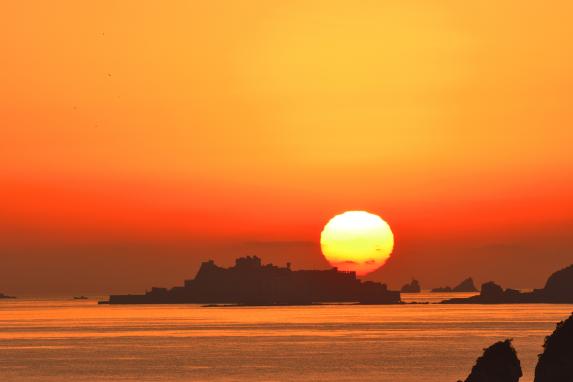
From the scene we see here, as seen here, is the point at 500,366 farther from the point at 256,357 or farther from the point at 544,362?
the point at 256,357

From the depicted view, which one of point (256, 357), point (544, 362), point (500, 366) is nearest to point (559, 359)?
point (544, 362)

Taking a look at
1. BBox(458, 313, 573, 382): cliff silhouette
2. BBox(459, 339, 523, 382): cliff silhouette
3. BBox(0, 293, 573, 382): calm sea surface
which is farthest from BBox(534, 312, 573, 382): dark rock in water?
BBox(0, 293, 573, 382): calm sea surface

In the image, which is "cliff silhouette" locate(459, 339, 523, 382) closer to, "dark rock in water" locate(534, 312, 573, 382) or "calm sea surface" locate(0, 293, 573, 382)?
"dark rock in water" locate(534, 312, 573, 382)

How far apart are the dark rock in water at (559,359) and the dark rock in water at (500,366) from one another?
1.25 m

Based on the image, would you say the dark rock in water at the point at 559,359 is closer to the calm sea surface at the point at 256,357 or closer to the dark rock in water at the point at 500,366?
the dark rock in water at the point at 500,366

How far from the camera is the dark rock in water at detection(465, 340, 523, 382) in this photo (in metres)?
49.0

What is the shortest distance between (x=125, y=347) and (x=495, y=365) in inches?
4794

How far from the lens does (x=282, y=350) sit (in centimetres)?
15675

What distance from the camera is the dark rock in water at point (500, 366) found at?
49.0 meters

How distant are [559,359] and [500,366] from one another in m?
2.74

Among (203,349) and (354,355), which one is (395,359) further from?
(203,349)

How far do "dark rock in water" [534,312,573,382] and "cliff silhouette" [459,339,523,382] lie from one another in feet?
4.10

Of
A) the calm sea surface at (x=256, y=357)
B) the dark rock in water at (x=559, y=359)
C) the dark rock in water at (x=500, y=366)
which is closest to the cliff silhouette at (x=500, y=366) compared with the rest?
the dark rock in water at (x=500, y=366)

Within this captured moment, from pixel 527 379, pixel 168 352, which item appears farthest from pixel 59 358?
pixel 527 379
